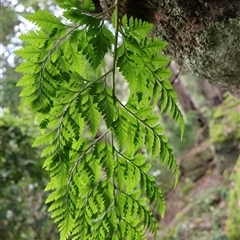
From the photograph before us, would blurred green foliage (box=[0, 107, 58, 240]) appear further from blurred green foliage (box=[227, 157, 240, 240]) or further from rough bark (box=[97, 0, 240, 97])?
rough bark (box=[97, 0, 240, 97])

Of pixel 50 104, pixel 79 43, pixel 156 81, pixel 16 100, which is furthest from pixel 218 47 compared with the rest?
pixel 16 100

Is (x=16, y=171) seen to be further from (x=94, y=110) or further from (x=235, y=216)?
(x=94, y=110)

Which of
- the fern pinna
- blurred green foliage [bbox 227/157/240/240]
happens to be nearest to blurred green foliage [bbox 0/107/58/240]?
blurred green foliage [bbox 227/157/240/240]

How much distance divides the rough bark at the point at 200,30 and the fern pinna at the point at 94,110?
0.23m

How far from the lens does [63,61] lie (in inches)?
37.1

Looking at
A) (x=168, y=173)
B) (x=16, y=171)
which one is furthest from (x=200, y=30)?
(x=168, y=173)

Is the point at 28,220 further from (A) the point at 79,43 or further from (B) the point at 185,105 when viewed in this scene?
(B) the point at 185,105

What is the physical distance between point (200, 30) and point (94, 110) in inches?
17.8

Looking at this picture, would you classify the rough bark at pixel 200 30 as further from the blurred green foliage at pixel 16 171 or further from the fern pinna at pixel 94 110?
the blurred green foliage at pixel 16 171

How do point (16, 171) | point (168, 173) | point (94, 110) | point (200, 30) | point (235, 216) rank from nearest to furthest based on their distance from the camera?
point (94, 110) → point (200, 30) → point (235, 216) → point (16, 171) → point (168, 173)

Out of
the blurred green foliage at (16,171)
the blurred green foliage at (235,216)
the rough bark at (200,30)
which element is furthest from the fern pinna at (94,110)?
the blurred green foliage at (16,171)

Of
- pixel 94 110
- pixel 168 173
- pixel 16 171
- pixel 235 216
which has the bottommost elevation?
pixel 235 216

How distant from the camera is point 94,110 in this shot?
0.94 meters

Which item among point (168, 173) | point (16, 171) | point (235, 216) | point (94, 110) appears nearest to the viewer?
point (94, 110)
